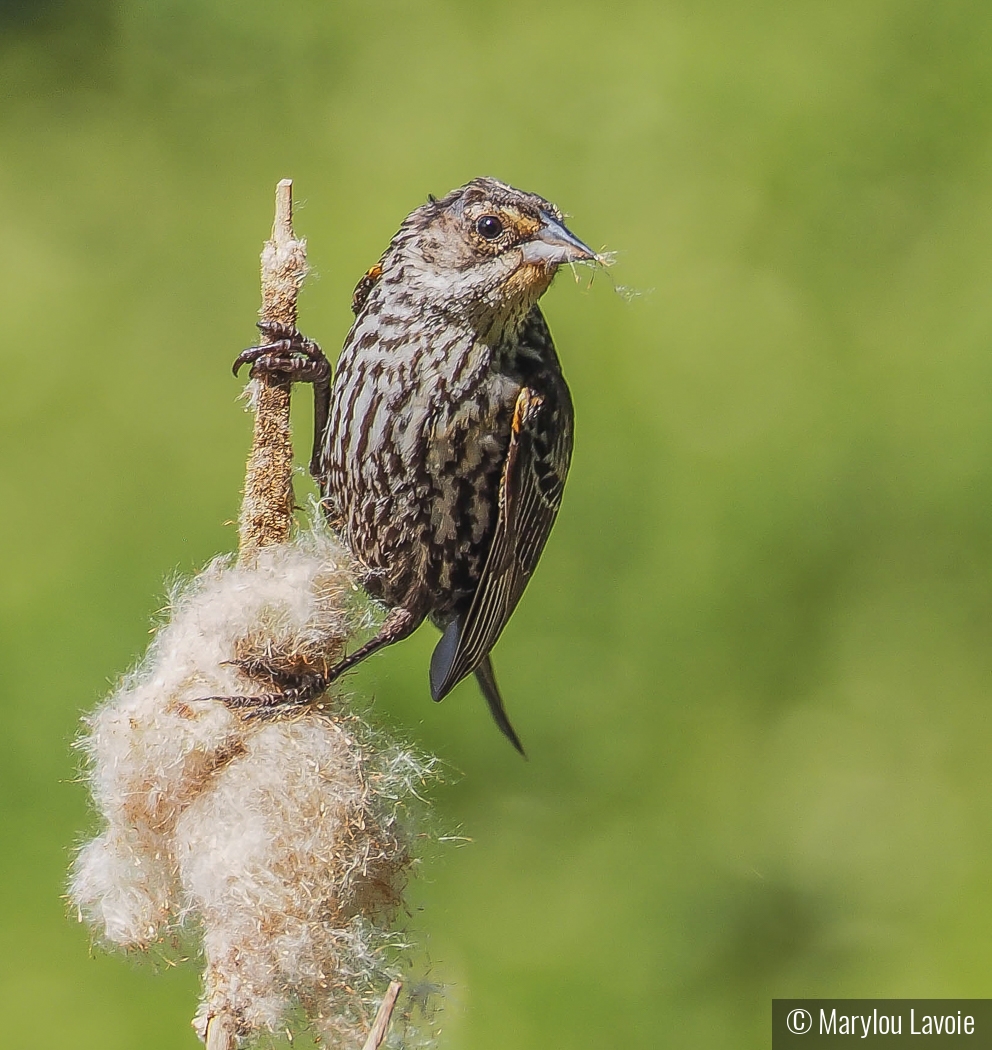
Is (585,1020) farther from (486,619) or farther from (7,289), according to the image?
(7,289)

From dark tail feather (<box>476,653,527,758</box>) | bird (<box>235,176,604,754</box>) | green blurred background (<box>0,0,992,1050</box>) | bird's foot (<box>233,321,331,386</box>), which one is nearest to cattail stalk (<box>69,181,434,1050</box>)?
bird's foot (<box>233,321,331,386</box>)

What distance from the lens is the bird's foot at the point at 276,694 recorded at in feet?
5.76

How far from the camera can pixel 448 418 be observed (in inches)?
88.3

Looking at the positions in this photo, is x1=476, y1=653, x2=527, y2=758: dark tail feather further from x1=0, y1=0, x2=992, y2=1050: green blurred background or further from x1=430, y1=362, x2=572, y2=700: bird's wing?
x1=0, y1=0, x2=992, y2=1050: green blurred background

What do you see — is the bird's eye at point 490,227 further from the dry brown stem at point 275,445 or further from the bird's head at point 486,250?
the dry brown stem at point 275,445

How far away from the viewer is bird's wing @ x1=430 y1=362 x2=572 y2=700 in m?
2.27

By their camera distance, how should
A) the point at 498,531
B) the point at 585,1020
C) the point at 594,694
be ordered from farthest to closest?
the point at 594,694
the point at 585,1020
the point at 498,531

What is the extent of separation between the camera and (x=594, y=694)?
3.57m

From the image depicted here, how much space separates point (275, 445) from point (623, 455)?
2.02 meters

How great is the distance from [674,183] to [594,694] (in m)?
1.50

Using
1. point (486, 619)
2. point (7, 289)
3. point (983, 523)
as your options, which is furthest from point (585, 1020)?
point (7, 289)

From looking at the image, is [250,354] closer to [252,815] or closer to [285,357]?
[285,357]

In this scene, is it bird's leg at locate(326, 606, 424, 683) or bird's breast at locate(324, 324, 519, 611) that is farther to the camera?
bird's breast at locate(324, 324, 519, 611)

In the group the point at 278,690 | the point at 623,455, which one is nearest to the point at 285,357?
the point at 278,690
